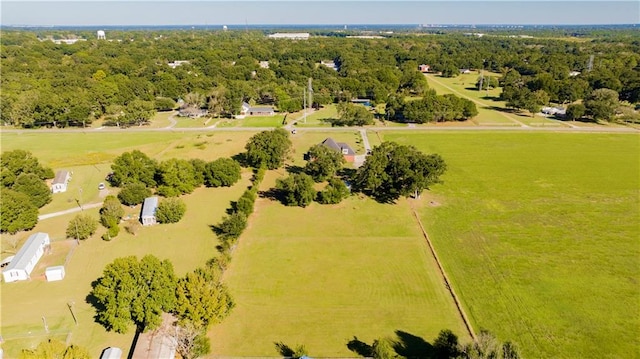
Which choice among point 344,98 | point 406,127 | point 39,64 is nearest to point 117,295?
point 406,127

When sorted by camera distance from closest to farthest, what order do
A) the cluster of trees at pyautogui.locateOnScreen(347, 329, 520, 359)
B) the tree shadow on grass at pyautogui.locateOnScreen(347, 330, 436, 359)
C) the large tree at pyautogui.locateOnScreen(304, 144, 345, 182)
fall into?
1. the cluster of trees at pyautogui.locateOnScreen(347, 329, 520, 359)
2. the tree shadow on grass at pyautogui.locateOnScreen(347, 330, 436, 359)
3. the large tree at pyautogui.locateOnScreen(304, 144, 345, 182)

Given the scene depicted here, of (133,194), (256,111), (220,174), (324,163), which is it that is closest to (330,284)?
(324,163)

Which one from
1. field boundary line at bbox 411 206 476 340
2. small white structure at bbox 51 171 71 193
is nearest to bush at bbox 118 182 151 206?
small white structure at bbox 51 171 71 193

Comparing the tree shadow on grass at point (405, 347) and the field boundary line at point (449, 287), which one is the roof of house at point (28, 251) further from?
the field boundary line at point (449, 287)

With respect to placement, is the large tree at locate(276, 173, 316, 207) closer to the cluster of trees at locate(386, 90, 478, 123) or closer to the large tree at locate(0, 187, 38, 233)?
the large tree at locate(0, 187, 38, 233)

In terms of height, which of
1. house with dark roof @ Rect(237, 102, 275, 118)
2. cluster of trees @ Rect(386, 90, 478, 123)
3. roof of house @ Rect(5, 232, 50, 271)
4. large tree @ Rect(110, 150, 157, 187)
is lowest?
roof of house @ Rect(5, 232, 50, 271)

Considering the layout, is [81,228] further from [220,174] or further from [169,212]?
[220,174]

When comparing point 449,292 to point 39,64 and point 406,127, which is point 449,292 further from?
point 39,64
